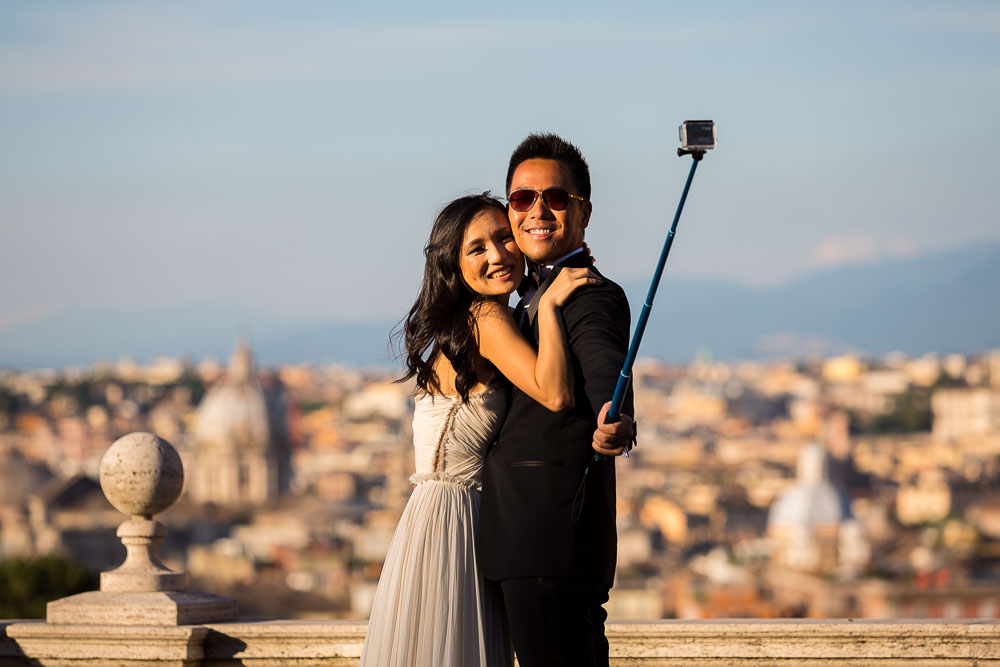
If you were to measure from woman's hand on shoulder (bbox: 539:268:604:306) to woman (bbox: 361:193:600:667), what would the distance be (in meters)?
0.11

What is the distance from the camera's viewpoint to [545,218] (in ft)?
11.0

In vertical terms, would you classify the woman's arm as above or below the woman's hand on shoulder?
below

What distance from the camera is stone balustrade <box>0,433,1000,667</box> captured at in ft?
13.8

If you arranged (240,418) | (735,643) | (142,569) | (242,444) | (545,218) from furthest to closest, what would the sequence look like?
(242,444), (240,418), (142,569), (735,643), (545,218)

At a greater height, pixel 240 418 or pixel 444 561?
pixel 240 418

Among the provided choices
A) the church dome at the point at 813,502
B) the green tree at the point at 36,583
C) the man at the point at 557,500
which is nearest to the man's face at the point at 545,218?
the man at the point at 557,500

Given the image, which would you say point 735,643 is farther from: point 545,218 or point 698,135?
point 698,135

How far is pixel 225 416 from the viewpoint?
88250 millimetres

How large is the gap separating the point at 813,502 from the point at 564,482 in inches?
2863

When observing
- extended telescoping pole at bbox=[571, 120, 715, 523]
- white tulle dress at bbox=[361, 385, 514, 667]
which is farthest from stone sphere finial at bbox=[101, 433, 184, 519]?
extended telescoping pole at bbox=[571, 120, 715, 523]

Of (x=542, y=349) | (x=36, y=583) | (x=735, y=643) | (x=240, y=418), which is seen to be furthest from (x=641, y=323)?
(x=240, y=418)

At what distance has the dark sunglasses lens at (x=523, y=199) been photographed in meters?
3.35

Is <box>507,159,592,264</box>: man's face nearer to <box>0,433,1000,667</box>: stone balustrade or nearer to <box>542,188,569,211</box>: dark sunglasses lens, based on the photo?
<box>542,188,569,211</box>: dark sunglasses lens

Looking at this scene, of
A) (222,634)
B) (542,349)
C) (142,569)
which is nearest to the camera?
(542,349)
